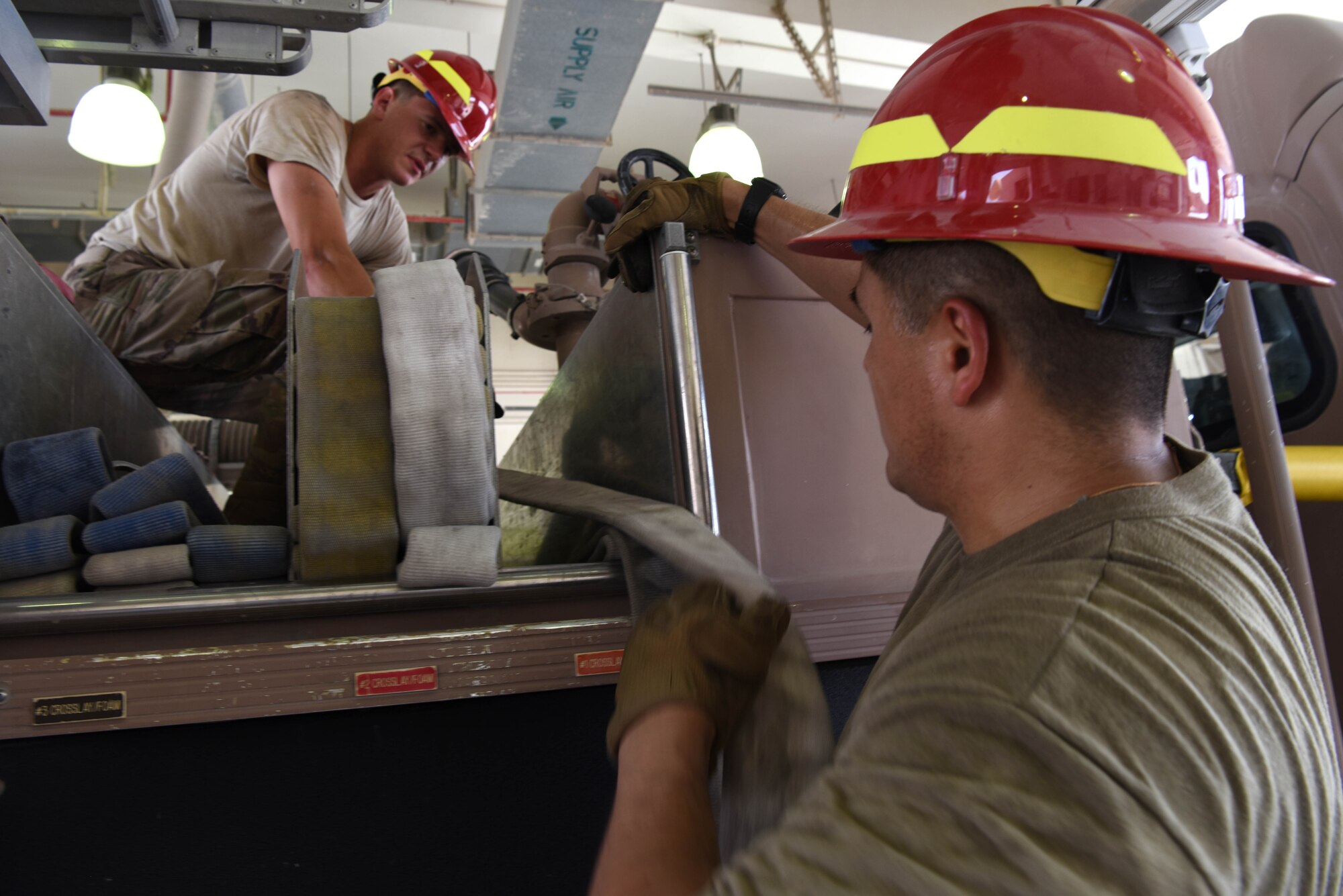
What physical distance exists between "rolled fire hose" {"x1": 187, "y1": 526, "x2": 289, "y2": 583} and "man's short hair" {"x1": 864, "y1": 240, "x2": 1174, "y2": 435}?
798 mm

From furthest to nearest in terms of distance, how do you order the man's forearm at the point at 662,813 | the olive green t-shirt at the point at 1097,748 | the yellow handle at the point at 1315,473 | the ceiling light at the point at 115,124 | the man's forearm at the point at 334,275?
the ceiling light at the point at 115,124, the man's forearm at the point at 334,275, the yellow handle at the point at 1315,473, the man's forearm at the point at 662,813, the olive green t-shirt at the point at 1097,748

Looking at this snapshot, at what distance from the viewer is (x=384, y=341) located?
42.3 inches

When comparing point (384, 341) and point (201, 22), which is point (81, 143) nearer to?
point (201, 22)

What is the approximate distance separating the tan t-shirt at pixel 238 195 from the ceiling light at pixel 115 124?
4.46 feet

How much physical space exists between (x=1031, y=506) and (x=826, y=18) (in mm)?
3870

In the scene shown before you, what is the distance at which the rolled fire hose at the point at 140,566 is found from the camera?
3.14ft

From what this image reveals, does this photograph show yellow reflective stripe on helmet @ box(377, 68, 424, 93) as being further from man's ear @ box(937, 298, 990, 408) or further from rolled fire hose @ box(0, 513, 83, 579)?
man's ear @ box(937, 298, 990, 408)

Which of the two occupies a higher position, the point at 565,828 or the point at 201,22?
the point at 201,22

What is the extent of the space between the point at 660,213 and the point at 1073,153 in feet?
2.10

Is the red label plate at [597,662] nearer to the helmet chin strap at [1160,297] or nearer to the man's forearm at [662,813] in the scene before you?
the man's forearm at [662,813]

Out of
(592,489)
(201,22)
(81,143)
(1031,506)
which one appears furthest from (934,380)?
(81,143)

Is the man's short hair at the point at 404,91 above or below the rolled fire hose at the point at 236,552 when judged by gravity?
above

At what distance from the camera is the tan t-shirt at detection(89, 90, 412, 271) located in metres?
2.02

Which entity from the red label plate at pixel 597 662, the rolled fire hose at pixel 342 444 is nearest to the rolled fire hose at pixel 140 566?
the rolled fire hose at pixel 342 444
